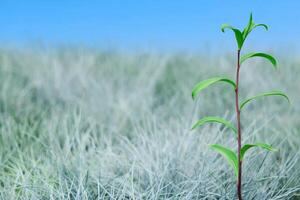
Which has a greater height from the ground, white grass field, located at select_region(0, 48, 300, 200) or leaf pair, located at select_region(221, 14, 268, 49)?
leaf pair, located at select_region(221, 14, 268, 49)

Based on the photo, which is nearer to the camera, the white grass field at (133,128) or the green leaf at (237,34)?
the green leaf at (237,34)

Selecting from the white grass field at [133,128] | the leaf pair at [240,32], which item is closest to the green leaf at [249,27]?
the leaf pair at [240,32]

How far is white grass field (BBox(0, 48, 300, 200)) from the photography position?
1462 millimetres

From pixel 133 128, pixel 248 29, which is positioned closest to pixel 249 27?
pixel 248 29

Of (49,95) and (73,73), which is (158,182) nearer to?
(49,95)

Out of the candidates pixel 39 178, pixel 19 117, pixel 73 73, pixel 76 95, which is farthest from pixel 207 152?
pixel 73 73

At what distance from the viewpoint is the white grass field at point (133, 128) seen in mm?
1462

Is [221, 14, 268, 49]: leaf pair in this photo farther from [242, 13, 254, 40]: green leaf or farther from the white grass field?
the white grass field

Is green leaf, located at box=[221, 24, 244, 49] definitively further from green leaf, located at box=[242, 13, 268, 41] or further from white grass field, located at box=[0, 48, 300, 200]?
white grass field, located at box=[0, 48, 300, 200]

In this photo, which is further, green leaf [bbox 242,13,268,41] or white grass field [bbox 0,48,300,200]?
white grass field [bbox 0,48,300,200]

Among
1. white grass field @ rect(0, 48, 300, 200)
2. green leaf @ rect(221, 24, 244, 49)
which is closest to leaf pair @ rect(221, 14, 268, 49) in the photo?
green leaf @ rect(221, 24, 244, 49)

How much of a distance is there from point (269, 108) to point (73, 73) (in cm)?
119

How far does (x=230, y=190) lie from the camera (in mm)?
1427

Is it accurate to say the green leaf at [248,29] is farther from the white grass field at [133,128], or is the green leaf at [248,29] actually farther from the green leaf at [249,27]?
the white grass field at [133,128]
